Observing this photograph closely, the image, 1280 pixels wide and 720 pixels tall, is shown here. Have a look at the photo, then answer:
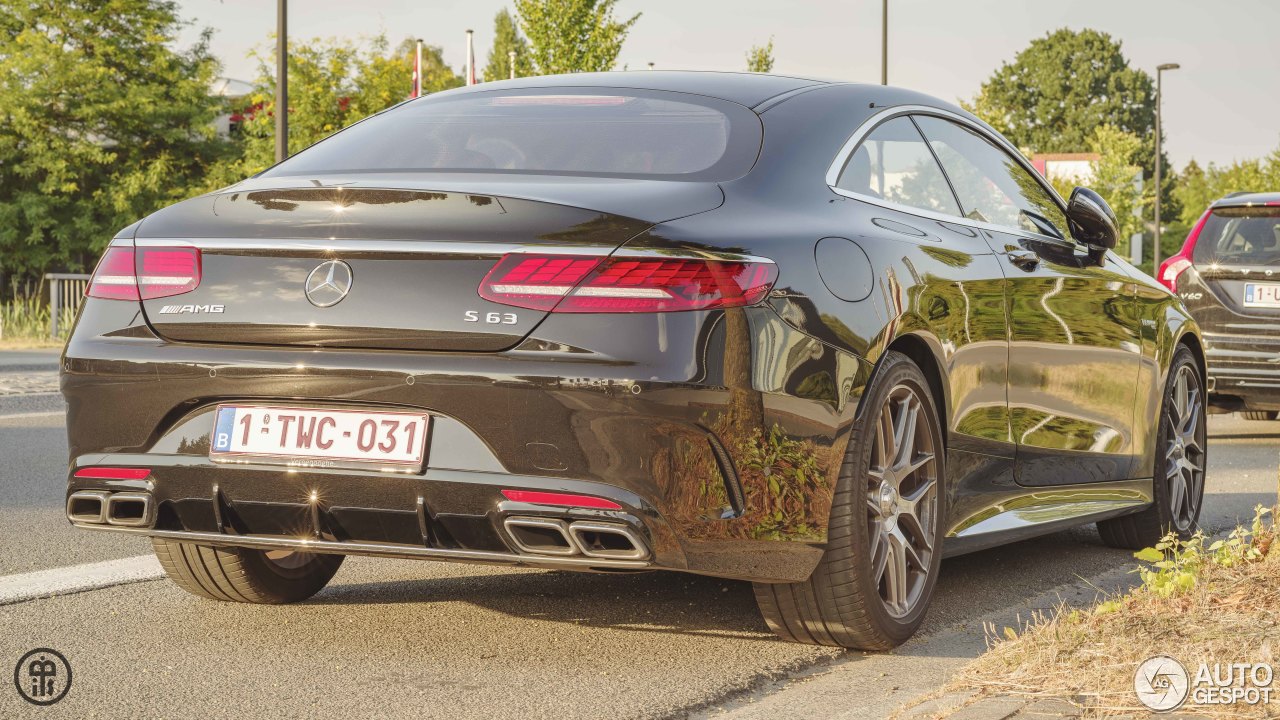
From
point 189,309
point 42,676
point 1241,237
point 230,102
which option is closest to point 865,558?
point 189,309

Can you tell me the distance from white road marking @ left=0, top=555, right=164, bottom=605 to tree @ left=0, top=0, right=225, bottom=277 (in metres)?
32.9

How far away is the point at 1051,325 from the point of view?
5445 mm

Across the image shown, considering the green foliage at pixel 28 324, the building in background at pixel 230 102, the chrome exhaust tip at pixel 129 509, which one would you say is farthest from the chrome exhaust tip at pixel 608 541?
the building in background at pixel 230 102

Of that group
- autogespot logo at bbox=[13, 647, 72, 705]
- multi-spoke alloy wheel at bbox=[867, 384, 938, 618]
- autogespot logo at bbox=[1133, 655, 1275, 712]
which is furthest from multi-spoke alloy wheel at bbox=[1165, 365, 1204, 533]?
autogespot logo at bbox=[13, 647, 72, 705]

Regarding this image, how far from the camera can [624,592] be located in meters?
5.18

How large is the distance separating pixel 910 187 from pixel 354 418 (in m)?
2.06

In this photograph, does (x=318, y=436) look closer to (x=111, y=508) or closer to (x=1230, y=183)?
(x=111, y=508)

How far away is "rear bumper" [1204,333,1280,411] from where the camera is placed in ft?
35.6

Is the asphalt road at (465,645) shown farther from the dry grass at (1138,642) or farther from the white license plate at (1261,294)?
the white license plate at (1261,294)

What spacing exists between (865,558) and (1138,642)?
28.9 inches

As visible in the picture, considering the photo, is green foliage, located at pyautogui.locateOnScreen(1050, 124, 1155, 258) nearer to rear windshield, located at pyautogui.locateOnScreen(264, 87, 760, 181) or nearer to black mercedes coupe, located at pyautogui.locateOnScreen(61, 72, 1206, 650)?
rear windshield, located at pyautogui.locateOnScreen(264, 87, 760, 181)

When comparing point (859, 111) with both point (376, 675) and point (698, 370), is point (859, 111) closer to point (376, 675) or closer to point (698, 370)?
point (698, 370)

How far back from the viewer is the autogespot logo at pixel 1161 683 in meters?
3.32

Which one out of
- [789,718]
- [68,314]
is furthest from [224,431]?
[68,314]
